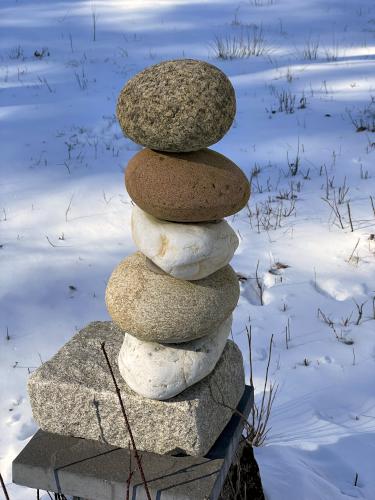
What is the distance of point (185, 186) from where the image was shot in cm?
226

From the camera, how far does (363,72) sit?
7648 millimetres

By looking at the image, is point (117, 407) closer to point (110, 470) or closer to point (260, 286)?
point (110, 470)

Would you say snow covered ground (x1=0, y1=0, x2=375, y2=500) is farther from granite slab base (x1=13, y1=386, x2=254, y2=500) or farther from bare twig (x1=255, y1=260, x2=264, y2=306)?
granite slab base (x1=13, y1=386, x2=254, y2=500)

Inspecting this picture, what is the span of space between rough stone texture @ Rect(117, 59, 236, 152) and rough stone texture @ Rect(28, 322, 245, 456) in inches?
34.6

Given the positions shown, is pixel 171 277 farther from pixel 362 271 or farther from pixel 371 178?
pixel 371 178

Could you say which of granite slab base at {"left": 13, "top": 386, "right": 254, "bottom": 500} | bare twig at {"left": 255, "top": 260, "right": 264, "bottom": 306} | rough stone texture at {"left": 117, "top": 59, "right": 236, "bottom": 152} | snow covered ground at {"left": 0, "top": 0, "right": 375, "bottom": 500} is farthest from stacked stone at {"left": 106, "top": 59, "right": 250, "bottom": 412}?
bare twig at {"left": 255, "top": 260, "right": 264, "bottom": 306}

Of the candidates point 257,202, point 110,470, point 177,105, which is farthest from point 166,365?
point 257,202

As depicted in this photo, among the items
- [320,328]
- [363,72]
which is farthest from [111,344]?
[363,72]

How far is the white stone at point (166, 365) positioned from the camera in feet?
7.98

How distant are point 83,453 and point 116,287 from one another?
61 centimetres

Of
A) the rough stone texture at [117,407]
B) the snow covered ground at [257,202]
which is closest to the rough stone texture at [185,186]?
the rough stone texture at [117,407]

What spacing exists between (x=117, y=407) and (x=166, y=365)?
0.80 ft

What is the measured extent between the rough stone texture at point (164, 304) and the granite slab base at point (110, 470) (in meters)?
0.44

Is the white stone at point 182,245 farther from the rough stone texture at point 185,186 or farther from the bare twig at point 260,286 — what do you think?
the bare twig at point 260,286
